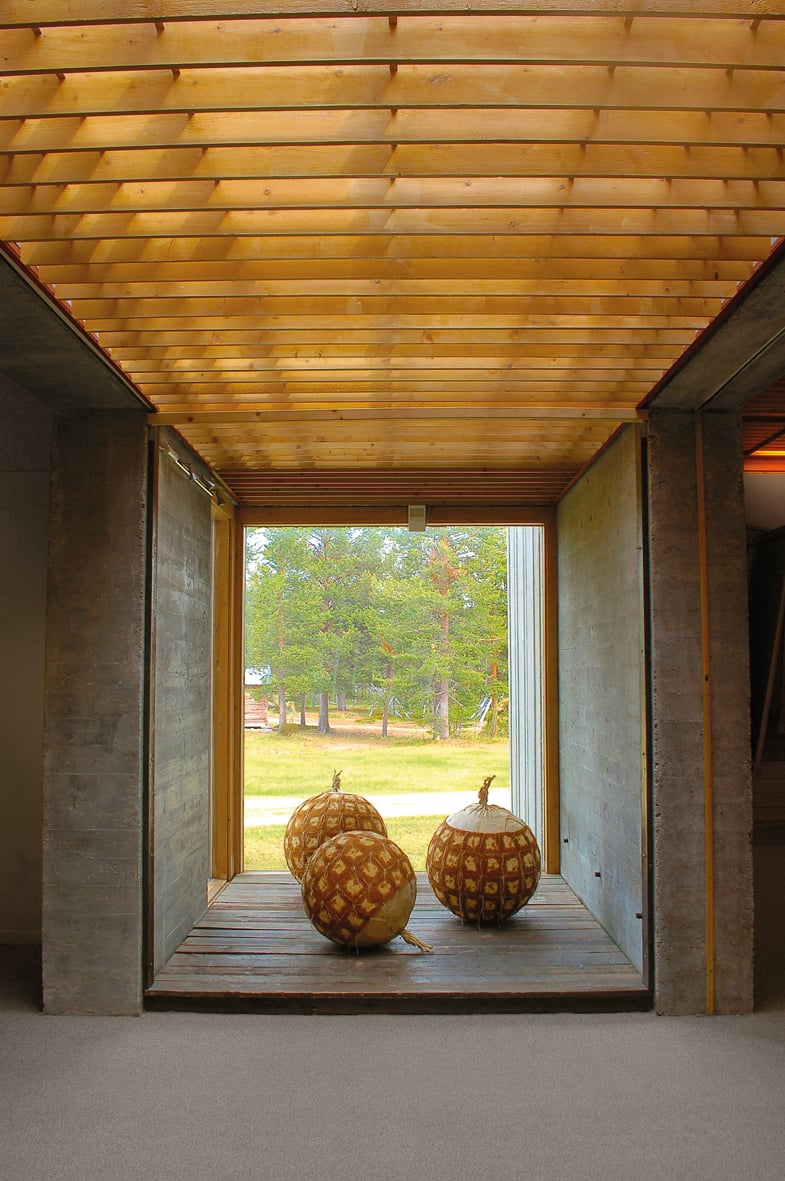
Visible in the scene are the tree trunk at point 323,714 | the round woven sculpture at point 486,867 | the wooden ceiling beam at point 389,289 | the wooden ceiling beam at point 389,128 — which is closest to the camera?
the wooden ceiling beam at point 389,128

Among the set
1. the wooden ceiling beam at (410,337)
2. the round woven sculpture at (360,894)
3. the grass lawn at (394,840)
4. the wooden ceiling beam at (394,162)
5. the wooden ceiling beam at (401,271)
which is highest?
the wooden ceiling beam at (394,162)

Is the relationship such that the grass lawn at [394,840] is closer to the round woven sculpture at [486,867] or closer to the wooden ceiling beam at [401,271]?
the round woven sculpture at [486,867]

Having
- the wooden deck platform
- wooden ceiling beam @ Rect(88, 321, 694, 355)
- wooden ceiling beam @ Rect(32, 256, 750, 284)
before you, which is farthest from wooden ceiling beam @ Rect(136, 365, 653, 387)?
the wooden deck platform

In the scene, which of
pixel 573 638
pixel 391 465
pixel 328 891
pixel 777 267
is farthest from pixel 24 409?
pixel 777 267

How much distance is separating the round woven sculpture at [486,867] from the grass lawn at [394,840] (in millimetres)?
5743

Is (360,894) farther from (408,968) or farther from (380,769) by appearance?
(380,769)

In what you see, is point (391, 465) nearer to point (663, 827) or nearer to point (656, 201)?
point (663, 827)

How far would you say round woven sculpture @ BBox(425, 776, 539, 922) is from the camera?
201 inches

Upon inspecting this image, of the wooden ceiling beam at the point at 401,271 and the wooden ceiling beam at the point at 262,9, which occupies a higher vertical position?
the wooden ceiling beam at the point at 262,9

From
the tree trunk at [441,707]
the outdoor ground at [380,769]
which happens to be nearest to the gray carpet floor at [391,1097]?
the outdoor ground at [380,769]

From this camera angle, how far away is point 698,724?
425 cm

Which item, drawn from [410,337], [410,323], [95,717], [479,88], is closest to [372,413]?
[410,337]

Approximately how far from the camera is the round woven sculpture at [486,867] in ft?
16.8

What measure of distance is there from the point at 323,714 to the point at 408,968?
11061mm
